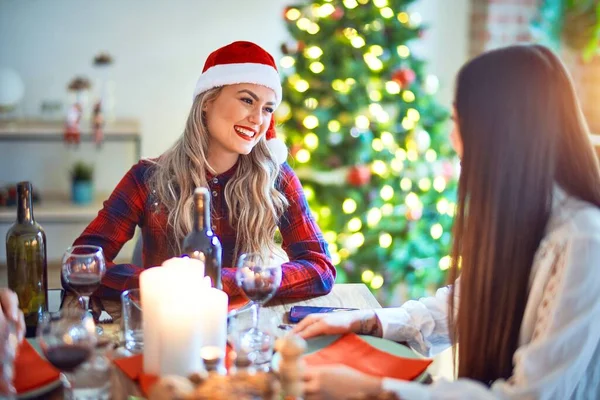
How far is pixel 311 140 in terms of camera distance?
3352 millimetres

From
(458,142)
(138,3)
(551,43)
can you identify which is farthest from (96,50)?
(458,142)

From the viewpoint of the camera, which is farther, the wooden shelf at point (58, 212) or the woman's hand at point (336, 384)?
the wooden shelf at point (58, 212)

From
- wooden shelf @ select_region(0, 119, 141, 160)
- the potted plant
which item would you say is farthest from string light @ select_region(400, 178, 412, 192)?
the potted plant

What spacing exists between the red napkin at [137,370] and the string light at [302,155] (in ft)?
6.89

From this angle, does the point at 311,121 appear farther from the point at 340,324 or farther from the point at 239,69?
the point at 340,324

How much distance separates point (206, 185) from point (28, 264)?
63 cm

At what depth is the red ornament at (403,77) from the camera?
3.41m

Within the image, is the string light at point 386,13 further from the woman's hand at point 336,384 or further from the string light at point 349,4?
the woman's hand at point 336,384

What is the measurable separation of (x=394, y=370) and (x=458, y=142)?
45 cm

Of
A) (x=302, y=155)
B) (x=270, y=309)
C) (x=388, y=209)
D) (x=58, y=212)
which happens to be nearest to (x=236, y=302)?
(x=270, y=309)

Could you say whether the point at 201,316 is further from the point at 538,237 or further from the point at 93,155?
the point at 93,155

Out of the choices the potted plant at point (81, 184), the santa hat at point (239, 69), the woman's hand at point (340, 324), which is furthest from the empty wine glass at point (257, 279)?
the potted plant at point (81, 184)

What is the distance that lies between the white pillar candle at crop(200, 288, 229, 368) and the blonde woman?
698mm

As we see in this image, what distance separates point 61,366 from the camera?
1092 millimetres
